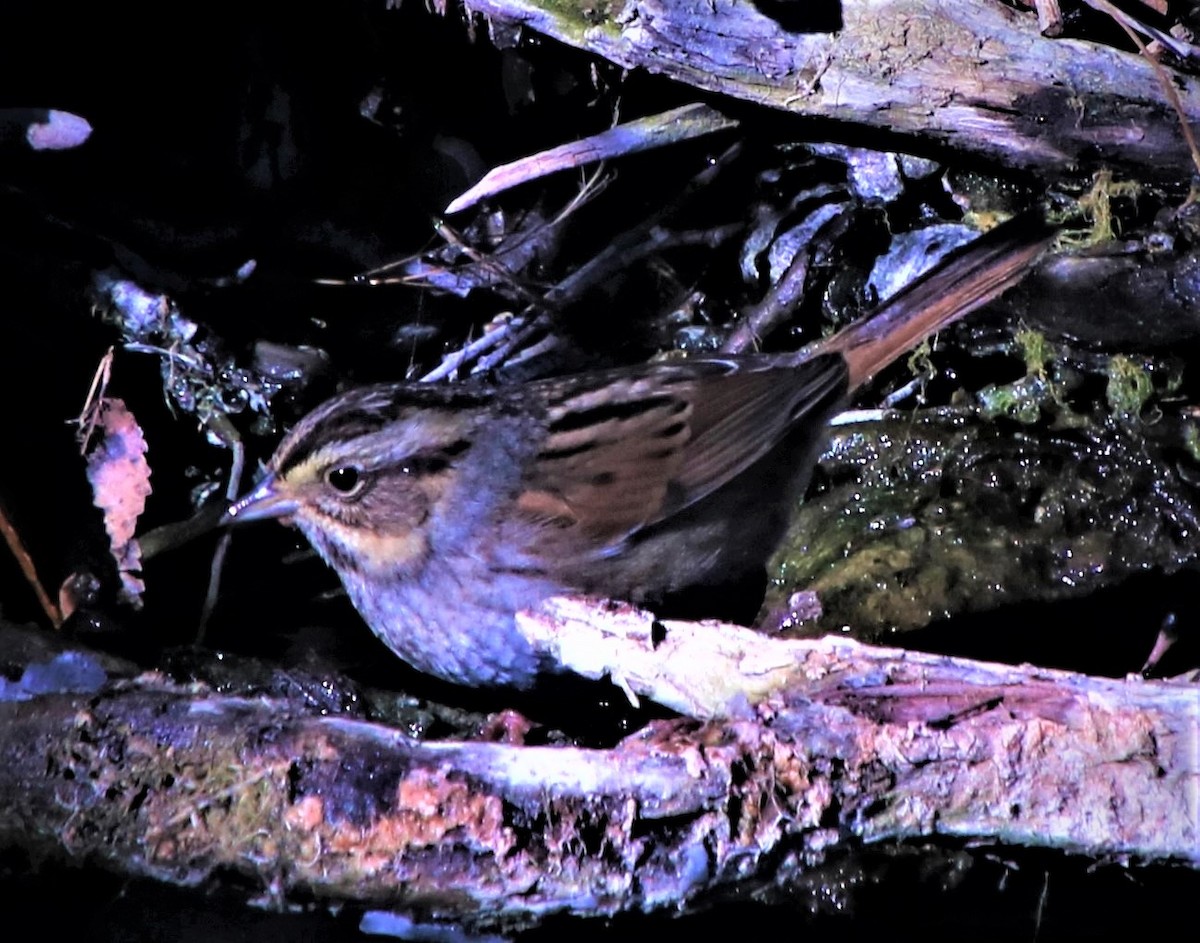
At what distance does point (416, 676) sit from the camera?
4.19m

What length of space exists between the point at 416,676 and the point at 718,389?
3.99 ft

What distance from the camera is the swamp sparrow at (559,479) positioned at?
3.65 metres

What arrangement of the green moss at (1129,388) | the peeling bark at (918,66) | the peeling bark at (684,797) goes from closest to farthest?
the peeling bark at (684,797), the peeling bark at (918,66), the green moss at (1129,388)

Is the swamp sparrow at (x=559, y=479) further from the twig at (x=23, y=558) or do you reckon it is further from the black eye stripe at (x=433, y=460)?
the twig at (x=23, y=558)

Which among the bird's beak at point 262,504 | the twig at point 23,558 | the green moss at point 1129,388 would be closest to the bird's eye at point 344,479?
the bird's beak at point 262,504

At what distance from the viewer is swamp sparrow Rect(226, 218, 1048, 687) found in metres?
3.65

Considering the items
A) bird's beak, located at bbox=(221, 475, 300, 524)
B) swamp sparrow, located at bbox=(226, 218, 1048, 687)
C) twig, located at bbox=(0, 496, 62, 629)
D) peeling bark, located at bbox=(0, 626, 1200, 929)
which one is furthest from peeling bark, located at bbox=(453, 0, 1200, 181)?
peeling bark, located at bbox=(0, 626, 1200, 929)

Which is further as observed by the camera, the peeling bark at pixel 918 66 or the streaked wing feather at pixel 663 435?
the peeling bark at pixel 918 66

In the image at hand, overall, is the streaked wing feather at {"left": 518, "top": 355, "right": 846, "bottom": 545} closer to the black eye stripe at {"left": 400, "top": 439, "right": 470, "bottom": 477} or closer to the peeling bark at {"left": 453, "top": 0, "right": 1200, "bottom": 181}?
the black eye stripe at {"left": 400, "top": 439, "right": 470, "bottom": 477}

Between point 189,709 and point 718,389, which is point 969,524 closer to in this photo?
point 718,389

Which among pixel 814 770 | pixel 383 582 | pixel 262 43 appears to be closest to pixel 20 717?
pixel 383 582

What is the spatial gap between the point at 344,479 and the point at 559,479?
576mm

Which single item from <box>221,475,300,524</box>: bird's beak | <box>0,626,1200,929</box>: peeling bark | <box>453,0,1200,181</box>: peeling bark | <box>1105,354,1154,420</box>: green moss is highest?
<box>453,0,1200,181</box>: peeling bark

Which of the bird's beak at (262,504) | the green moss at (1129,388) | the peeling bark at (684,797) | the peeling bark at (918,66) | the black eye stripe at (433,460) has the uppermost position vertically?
the peeling bark at (918,66)
